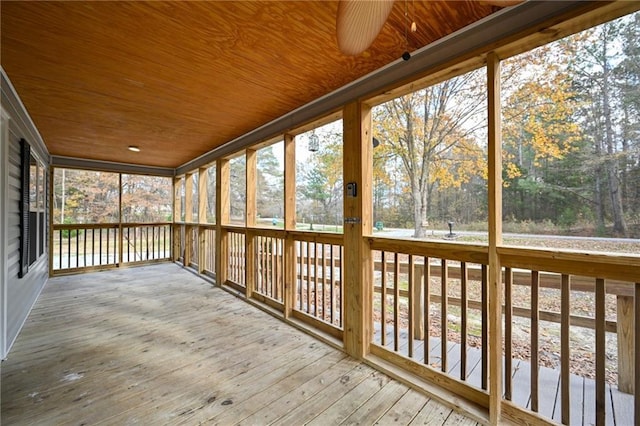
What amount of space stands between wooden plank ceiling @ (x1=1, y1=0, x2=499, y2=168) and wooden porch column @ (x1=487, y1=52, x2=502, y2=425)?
42 cm

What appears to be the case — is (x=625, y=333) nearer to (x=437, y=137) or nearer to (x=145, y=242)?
(x=437, y=137)

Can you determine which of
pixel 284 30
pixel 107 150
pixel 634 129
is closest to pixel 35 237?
pixel 107 150

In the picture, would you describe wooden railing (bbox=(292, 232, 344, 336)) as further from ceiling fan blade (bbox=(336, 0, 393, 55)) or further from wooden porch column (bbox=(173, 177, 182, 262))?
wooden porch column (bbox=(173, 177, 182, 262))

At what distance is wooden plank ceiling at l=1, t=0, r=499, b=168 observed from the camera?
62.0 inches

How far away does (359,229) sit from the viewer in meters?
2.41

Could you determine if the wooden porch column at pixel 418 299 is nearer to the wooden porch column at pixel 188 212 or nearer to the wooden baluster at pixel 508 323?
the wooden baluster at pixel 508 323

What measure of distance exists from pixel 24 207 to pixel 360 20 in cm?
399

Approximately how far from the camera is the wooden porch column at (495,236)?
160cm

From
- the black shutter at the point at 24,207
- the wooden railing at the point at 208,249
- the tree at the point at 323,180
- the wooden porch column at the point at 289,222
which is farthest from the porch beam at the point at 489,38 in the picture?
the wooden railing at the point at 208,249

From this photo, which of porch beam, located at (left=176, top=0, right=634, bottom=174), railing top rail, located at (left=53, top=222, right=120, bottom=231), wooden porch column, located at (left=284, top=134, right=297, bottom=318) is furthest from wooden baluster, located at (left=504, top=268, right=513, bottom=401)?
railing top rail, located at (left=53, top=222, right=120, bottom=231)

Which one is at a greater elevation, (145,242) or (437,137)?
(437,137)

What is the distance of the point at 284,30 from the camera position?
1.74m

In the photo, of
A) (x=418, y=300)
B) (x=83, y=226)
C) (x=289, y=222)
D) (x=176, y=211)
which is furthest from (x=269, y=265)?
(x=83, y=226)

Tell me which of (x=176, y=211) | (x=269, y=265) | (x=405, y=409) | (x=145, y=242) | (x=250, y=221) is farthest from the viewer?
(x=176, y=211)
